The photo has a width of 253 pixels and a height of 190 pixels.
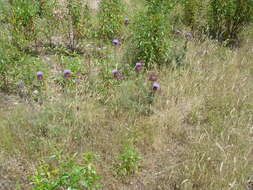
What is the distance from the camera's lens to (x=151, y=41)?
147 inches

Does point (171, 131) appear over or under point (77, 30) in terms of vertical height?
under

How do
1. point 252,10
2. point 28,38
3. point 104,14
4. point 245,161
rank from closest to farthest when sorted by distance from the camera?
point 245,161, point 28,38, point 104,14, point 252,10

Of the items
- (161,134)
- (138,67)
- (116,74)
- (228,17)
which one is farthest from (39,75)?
(228,17)

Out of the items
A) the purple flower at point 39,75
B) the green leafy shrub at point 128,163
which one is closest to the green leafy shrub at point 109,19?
the purple flower at point 39,75

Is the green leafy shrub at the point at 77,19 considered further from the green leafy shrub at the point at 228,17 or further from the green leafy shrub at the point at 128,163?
the green leafy shrub at the point at 128,163

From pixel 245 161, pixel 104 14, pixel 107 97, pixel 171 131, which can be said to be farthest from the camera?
pixel 104 14

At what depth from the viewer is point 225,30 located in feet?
17.3

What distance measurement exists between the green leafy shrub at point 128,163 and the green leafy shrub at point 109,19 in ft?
8.26

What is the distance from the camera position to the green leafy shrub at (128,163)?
7.92 feet

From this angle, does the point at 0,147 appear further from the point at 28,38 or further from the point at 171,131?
the point at 28,38

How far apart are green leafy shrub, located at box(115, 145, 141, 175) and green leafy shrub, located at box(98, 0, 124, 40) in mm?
2517

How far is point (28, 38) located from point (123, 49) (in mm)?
1481

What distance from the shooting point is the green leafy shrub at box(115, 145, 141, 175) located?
241 cm

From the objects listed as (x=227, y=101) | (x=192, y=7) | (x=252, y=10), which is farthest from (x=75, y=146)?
(x=252, y=10)
